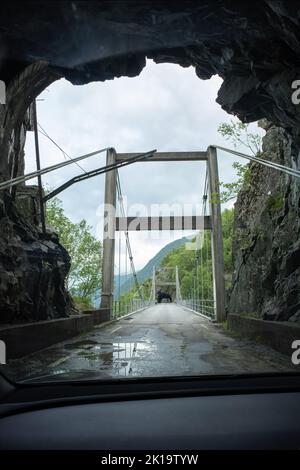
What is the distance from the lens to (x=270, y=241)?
29.6ft

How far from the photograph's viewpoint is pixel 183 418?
1.77 meters

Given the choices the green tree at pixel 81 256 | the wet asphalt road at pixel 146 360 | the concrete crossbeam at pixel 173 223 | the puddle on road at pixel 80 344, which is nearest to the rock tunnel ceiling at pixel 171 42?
the wet asphalt road at pixel 146 360

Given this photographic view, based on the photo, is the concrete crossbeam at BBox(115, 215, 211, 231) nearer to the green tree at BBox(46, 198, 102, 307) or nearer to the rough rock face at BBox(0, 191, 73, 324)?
the rough rock face at BBox(0, 191, 73, 324)

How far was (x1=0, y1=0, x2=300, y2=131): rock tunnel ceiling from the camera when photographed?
424cm

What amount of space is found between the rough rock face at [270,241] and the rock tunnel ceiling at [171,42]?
145 cm

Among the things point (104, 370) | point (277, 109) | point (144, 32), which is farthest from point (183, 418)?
point (277, 109)

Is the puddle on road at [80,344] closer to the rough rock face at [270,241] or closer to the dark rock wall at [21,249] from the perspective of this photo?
the dark rock wall at [21,249]

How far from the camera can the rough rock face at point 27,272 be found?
5727 millimetres

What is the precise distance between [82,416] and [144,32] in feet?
15.5

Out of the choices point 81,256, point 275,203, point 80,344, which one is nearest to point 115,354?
point 80,344

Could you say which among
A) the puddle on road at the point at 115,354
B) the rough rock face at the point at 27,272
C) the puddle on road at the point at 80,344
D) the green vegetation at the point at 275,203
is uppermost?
the green vegetation at the point at 275,203
